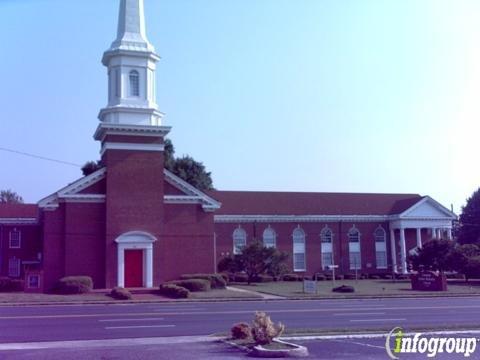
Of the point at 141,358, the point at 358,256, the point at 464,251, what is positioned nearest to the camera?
the point at 141,358

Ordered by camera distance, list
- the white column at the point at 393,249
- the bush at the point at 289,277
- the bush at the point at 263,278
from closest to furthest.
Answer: the bush at the point at 263,278 → the bush at the point at 289,277 → the white column at the point at 393,249

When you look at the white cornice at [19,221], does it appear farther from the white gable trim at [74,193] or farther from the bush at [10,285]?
the bush at [10,285]

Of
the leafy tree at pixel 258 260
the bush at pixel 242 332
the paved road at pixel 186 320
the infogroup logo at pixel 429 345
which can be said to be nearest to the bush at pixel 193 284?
the leafy tree at pixel 258 260

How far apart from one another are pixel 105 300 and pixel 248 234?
93.3ft

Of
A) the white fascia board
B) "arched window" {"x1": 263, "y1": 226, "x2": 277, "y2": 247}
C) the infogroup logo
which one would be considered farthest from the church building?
the infogroup logo

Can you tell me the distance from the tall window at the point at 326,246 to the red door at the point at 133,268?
24.8 metres

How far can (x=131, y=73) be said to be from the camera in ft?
146

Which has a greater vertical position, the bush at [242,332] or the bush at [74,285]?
the bush at [74,285]

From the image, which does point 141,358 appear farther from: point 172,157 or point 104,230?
point 172,157

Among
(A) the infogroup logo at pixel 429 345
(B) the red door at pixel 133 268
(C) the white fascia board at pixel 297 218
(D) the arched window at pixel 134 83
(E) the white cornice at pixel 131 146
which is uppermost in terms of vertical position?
(D) the arched window at pixel 134 83

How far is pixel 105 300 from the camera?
114ft

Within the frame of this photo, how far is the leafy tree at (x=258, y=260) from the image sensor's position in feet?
167

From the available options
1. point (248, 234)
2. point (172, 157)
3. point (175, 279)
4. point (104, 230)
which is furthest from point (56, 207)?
point (172, 157)

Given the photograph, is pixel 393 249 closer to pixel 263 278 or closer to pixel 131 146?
pixel 263 278
